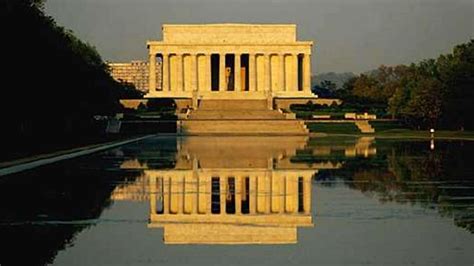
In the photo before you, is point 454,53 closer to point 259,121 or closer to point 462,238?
point 259,121

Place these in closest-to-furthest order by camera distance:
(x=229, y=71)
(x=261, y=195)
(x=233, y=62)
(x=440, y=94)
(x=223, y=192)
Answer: (x=261, y=195) → (x=223, y=192) → (x=440, y=94) → (x=233, y=62) → (x=229, y=71)

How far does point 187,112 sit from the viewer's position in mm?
84062

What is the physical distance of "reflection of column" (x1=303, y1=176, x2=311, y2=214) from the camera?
53.1 feet

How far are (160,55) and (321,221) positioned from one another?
9228 cm

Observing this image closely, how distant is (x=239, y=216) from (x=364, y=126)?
62.0 metres

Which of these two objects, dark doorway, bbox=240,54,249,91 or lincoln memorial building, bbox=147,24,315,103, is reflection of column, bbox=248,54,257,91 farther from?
dark doorway, bbox=240,54,249,91

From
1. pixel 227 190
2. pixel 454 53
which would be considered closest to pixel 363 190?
pixel 227 190

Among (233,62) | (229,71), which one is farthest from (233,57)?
(229,71)

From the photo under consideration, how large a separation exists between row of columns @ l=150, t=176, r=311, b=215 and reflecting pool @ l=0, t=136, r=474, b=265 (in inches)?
0.9

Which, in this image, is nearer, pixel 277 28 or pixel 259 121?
pixel 259 121

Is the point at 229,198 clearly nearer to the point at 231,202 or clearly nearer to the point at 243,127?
the point at 231,202

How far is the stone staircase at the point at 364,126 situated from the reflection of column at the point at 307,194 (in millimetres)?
52231

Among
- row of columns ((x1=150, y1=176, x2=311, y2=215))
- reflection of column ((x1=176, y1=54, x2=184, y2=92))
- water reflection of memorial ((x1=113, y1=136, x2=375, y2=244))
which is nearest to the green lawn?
reflection of column ((x1=176, y1=54, x2=184, y2=92))

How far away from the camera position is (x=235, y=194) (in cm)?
1884
